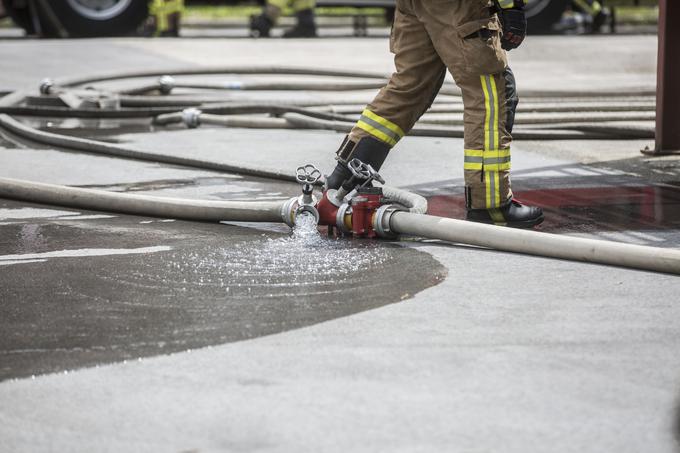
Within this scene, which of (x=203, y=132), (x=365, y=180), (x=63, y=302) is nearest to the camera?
(x=63, y=302)

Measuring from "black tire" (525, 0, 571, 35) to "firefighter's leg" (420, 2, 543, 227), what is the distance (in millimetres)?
10661

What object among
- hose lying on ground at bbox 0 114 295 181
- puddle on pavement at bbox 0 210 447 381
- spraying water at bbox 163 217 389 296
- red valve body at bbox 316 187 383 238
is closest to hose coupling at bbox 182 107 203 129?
hose lying on ground at bbox 0 114 295 181

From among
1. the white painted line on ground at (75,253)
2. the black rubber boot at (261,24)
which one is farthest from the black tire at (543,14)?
the white painted line on ground at (75,253)

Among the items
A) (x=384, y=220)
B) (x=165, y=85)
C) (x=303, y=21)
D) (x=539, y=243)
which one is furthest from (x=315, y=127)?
(x=303, y=21)

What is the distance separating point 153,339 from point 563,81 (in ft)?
25.1

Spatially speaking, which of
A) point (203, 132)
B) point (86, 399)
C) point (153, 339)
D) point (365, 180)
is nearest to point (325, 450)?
point (86, 399)

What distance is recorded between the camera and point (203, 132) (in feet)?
24.4

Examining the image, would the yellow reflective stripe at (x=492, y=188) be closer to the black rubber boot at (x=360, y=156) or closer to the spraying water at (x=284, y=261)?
the black rubber boot at (x=360, y=156)

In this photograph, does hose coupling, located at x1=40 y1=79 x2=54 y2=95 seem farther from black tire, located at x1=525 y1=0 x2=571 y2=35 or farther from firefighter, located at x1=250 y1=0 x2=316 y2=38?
black tire, located at x1=525 y1=0 x2=571 y2=35

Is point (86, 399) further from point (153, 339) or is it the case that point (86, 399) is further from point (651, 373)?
point (651, 373)

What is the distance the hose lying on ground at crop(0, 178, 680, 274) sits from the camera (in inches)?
145

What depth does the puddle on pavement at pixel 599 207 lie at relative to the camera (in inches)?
179

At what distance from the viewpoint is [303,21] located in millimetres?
14664

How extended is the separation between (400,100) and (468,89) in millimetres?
261
